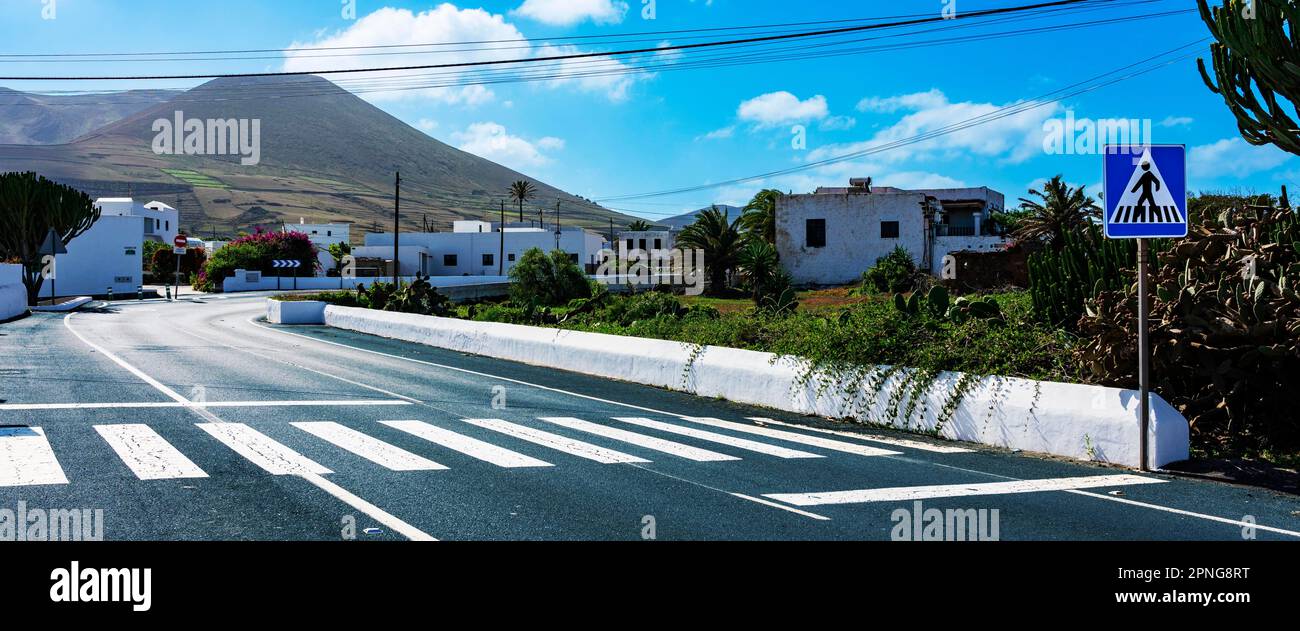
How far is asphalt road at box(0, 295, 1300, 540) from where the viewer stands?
6738 mm

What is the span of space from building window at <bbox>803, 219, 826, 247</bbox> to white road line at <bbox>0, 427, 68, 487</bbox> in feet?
156

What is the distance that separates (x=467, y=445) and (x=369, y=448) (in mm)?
1012

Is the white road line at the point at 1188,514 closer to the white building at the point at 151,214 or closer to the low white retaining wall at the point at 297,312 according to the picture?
the low white retaining wall at the point at 297,312

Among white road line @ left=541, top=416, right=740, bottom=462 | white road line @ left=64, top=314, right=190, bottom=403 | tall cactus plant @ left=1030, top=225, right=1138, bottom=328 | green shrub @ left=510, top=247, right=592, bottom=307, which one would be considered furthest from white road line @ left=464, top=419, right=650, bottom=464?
green shrub @ left=510, top=247, right=592, bottom=307

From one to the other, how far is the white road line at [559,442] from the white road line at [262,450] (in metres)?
2.47

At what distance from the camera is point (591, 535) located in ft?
21.0

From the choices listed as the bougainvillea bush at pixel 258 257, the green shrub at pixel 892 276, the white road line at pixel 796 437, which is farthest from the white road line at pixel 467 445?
the bougainvillea bush at pixel 258 257

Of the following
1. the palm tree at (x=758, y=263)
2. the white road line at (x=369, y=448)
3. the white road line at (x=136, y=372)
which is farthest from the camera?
the palm tree at (x=758, y=263)

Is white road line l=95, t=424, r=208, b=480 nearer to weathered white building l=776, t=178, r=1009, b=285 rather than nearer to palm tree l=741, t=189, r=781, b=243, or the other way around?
weathered white building l=776, t=178, r=1009, b=285

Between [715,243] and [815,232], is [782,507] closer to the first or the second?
[815,232]

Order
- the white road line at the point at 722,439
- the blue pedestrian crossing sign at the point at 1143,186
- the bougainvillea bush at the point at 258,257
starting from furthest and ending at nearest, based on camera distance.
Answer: the bougainvillea bush at the point at 258,257 → the white road line at the point at 722,439 → the blue pedestrian crossing sign at the point at 1143,186

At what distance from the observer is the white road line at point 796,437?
1038 cm
